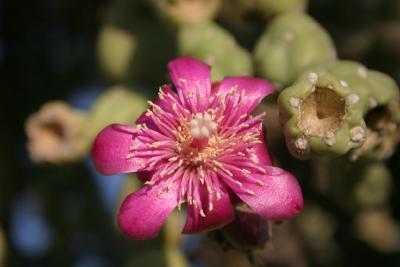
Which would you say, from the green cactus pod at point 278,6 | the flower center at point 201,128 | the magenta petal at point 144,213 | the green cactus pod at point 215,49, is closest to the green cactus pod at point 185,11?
the green cactus pod at point 215,49

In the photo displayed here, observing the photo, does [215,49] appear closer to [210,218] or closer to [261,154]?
[261,154]

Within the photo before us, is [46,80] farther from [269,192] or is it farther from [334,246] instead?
[269,192]

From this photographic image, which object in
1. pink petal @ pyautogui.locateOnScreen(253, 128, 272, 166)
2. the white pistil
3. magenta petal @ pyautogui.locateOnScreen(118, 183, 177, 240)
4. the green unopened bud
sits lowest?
the green unopened bud

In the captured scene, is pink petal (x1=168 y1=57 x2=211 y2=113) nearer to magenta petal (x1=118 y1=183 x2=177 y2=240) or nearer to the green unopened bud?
magenta petal (x1=118 y1=183 x2=177 y2=240)

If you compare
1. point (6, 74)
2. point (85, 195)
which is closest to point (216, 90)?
point (85, 195)

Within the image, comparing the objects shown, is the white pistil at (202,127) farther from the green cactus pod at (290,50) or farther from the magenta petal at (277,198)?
the green cactus pod at (290,50)

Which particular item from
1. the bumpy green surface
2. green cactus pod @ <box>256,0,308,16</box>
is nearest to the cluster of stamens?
the bumpy green surface

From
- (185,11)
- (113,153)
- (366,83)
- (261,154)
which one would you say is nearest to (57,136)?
(185,11)
